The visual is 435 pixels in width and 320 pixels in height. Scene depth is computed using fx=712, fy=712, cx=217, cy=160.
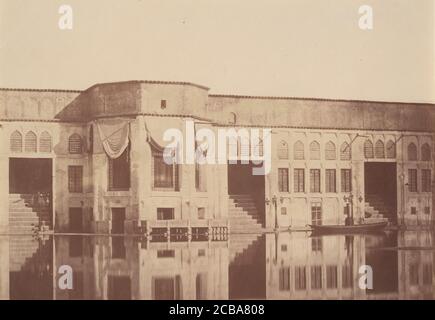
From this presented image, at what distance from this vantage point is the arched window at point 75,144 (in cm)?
3194

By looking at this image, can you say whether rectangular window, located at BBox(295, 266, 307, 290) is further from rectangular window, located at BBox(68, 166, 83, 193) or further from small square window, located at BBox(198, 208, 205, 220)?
rectangular window, located at BBox(68, 166, 83, 193)

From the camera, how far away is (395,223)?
34375 mm

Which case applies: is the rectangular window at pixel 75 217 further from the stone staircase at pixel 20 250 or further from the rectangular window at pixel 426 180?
the rectangular window at pixel 426 180

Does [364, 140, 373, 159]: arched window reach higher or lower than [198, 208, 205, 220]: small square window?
higher

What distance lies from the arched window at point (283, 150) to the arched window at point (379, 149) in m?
4.42

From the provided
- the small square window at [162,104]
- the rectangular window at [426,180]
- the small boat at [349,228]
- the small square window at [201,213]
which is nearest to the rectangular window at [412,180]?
the rectangular window at [426,180]

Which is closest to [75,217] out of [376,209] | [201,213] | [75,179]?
[75,179]

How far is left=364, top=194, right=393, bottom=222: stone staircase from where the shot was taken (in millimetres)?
34284

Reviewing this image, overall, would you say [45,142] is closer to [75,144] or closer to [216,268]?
[75,144]

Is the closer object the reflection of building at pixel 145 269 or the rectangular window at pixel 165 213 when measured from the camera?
the reflection of building at pixel 145 269

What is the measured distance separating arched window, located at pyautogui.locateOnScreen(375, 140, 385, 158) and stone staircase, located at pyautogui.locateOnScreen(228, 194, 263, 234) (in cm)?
654

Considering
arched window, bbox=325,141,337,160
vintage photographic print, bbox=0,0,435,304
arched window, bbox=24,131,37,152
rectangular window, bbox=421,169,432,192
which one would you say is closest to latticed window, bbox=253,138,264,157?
vintage photographic print, bbox=0,0,435,304

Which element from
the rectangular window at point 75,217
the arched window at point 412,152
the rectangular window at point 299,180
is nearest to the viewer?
the rectangular window at point 75,217

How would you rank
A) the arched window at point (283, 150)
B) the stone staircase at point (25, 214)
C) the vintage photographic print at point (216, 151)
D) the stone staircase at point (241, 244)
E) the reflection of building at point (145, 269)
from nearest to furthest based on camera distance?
the reflection of building at point (145, 269), the vintage photographic print at point (216, 151), the stone staircase at point (241, 244), the stone staircase at point (25, 214), the arched window at point (283, 150)
